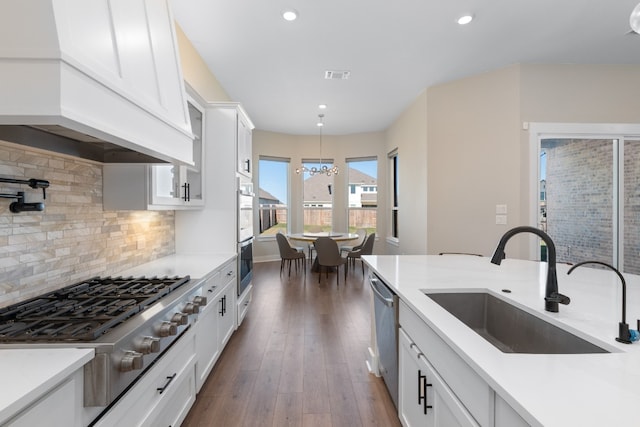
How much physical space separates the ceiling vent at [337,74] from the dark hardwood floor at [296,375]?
3.10m

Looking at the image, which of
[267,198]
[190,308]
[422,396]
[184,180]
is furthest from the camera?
[267,198]

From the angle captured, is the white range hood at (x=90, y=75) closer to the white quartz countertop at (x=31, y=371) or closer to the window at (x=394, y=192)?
the white quartz countertop at (x=31, y=371)

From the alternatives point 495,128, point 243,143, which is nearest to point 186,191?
point 243,143

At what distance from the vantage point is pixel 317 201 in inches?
287

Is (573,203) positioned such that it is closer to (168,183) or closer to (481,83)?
(481,83)

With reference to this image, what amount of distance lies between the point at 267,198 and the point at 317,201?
1235 millimetres

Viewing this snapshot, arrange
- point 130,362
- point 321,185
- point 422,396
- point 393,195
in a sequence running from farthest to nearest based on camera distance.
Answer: point 321,185, point 393,195, point 422,396, point 130,362

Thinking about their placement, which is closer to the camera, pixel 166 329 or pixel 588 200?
pixel 166 329

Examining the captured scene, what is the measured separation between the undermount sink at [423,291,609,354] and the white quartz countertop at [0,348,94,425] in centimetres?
142

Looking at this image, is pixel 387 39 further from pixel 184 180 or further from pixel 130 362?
pixel 130 362

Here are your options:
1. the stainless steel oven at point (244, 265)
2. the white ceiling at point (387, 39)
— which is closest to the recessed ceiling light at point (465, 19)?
the white ceiling at point (387, 39)

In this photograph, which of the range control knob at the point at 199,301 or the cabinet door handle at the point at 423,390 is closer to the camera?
the cabinet door handle at the point at 423,390

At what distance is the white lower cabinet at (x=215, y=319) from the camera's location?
1.98 metres

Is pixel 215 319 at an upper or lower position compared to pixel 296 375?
upper
